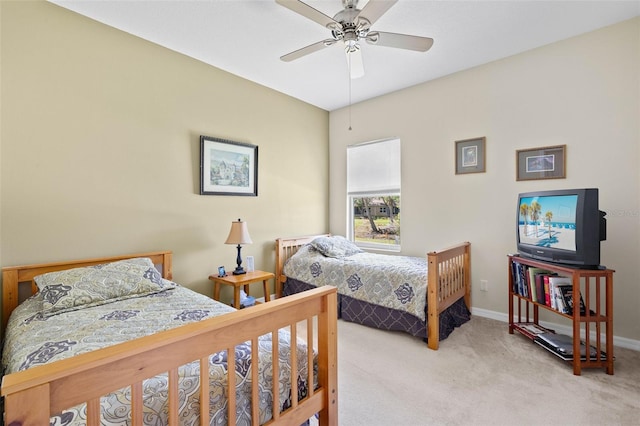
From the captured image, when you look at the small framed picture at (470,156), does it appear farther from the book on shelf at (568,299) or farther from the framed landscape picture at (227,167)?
the framed landscape picture at (227,167)

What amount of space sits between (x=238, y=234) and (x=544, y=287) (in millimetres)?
2744

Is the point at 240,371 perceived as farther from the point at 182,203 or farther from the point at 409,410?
the point at 182,203

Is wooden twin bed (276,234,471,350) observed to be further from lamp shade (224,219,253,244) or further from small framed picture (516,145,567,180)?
small framed picture (516,145,567,180)

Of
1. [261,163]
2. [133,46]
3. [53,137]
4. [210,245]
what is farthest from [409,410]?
[133,46]

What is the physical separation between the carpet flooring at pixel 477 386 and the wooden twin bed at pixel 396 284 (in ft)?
0.68

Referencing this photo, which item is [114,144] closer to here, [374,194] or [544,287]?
[374,194]

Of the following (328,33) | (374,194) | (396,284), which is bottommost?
(396,284)

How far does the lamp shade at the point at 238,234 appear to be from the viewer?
9.75 feet

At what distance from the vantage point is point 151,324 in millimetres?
1600

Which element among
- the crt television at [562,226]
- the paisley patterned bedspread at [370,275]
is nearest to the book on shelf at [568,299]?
the crt television at [562,226]

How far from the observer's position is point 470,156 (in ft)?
10.5

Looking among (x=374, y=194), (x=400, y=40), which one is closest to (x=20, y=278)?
(x=400, y=40)

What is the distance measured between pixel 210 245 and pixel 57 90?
1.76 m

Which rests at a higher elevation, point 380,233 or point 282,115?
point 282,115
